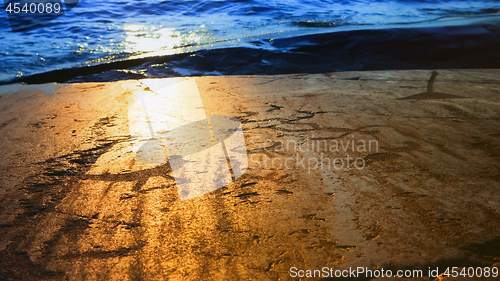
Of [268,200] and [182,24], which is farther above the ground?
[182,24]

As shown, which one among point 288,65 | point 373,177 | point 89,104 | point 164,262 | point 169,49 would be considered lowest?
point 164,262

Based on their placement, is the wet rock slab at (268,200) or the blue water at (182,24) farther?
the blue water at (182,24)

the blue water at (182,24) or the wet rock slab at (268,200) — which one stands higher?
the blue water at (182,24)

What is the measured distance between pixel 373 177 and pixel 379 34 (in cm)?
456

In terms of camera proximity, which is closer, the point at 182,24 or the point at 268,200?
the point at 268,200

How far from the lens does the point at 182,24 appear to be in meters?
7.73

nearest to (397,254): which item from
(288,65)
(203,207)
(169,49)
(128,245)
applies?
(203,207)

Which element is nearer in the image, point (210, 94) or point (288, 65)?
point (210, 94)

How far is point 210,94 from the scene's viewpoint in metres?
2.84

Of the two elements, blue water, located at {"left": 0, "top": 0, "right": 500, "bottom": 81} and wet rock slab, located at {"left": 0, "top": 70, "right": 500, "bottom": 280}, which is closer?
wet rock slab, located at {"left": 0, "top": 70, "right": 500, "bottom": 280}

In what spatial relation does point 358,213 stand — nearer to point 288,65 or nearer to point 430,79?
point 430,79

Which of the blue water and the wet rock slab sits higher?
the blue water

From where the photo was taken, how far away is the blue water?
5.11 metres

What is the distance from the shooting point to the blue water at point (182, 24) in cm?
511
